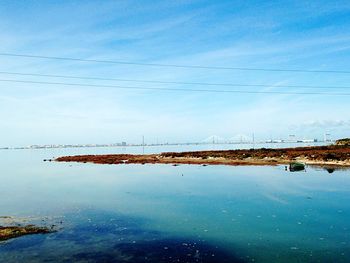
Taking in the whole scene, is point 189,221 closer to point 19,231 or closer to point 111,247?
point 111,247

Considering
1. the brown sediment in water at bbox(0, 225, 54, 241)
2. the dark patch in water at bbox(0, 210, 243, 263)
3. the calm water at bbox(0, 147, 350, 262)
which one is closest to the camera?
the dark patch in water at bbox(0, 210, 243, 263)

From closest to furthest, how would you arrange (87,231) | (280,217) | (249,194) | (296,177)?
(87,231) → (280,217) → (249,194) → (296,177)

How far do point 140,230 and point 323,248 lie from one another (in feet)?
46.8

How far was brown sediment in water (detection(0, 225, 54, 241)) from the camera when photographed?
27.9m

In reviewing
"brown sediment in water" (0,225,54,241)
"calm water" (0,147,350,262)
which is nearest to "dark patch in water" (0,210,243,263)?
"calm water" (0,147,350,262)

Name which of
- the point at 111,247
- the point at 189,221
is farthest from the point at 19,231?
the point at 189,221

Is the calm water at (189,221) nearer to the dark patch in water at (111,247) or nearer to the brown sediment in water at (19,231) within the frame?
the dark patch in water at (111,247)

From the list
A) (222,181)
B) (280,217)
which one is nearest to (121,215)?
(280,217)

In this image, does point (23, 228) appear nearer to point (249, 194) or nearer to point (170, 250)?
point (170, 250)

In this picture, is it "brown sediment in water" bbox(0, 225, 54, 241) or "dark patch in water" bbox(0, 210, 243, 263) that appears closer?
"dark patch in water" bbox(0, 210, 243, 263)

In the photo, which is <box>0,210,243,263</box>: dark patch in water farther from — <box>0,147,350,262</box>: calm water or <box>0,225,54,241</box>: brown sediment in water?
<box>0,225,54,241</box>: brown sediment in water

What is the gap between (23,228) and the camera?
1184 inches

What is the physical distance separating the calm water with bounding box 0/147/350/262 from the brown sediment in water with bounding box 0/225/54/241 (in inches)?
44.1

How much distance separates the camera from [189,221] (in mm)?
32125
